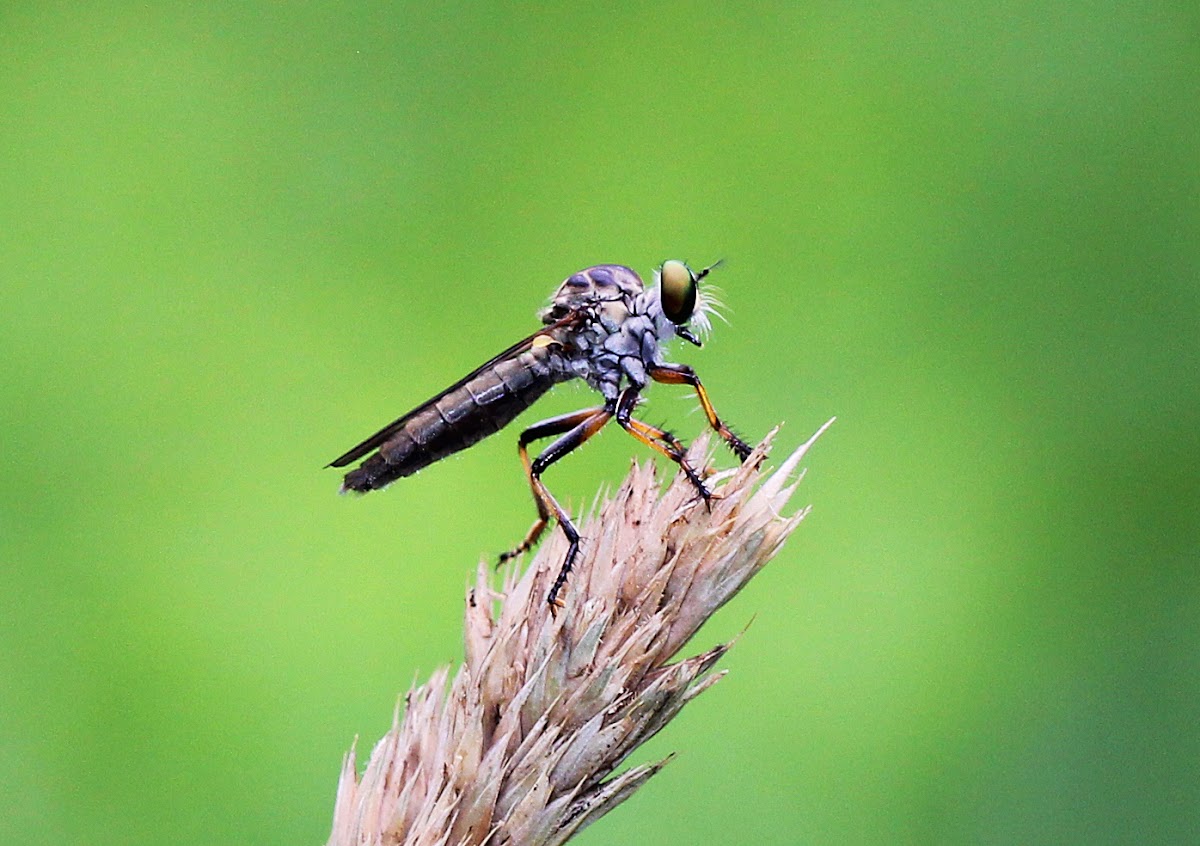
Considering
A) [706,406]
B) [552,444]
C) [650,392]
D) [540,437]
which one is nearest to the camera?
[706,406]

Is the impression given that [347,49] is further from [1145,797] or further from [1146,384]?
[1145,797]

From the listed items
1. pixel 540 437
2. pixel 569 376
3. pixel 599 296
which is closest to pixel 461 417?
pixel 540 437

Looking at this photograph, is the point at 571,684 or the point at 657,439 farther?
the point at 657,439

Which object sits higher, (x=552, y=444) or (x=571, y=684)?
(x=552, y=444)

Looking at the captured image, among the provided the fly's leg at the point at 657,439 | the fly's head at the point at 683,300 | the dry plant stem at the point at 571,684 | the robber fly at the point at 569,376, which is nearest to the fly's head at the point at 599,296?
the robber fly at the point at 569,376

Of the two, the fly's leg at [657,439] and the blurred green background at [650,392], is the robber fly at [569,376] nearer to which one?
the fly's leg at [657,439]

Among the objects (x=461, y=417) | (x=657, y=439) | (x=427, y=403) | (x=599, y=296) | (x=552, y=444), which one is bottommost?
(x=657, y=439)

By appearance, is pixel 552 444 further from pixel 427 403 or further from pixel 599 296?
pixel 599 296

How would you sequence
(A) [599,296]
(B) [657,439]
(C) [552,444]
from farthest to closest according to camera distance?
(A) [599,296] < (C) [552,444] < (B) [657,439]
